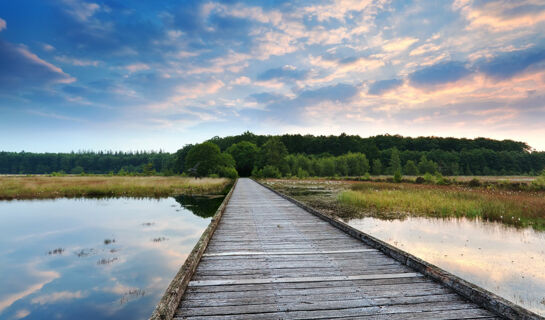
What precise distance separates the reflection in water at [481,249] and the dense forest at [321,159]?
41.9 meters

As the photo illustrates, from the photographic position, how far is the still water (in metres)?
4.44

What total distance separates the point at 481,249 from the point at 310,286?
6.54m

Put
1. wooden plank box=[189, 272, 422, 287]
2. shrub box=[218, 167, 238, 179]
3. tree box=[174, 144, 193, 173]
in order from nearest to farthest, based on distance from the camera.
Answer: wooden plank box=[189, 272, 422, 287], shrub box=[218, 167, 238, 179], tree box=[174, 144, 193, 173]

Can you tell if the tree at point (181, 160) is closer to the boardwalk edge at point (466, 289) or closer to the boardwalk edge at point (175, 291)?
the boardwalk edge at point (175, 291)

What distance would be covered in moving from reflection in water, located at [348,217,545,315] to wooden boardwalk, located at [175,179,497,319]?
7.44ft

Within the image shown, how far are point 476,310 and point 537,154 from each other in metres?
111

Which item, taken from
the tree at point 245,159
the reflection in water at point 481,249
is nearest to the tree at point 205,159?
the tree at point 245,159

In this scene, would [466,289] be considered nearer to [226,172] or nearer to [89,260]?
[89,260]

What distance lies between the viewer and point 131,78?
32.0m

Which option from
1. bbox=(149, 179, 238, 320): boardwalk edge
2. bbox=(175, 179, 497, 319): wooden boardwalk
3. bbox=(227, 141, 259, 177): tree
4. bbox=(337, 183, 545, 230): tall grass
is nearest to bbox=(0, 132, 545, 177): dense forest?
bbox=(227, 141, 259, 177): tree

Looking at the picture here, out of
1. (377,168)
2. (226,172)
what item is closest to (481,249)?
(226,172)

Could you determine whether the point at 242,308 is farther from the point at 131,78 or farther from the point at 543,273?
the point at 131,78

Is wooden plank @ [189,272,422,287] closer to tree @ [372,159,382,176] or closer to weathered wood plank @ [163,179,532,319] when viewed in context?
weathered wood plank @ [163,179,532,319]

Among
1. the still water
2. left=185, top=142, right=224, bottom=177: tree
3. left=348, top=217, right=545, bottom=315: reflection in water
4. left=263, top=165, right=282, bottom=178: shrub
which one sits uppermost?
left=185, top=142, right=224, bottom=177: tree
